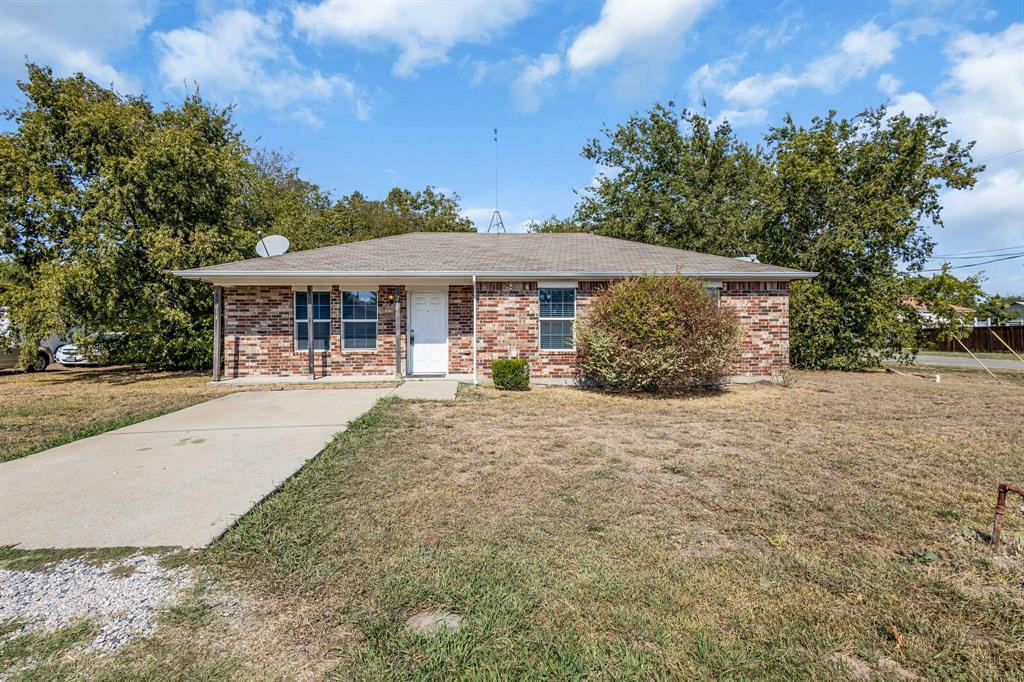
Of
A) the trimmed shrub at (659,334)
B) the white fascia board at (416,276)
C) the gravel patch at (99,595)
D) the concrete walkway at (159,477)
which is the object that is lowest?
the gravel patch at (99,595)

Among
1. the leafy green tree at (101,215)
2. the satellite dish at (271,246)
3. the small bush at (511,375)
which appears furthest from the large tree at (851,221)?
the leafy green tree at (101,215)

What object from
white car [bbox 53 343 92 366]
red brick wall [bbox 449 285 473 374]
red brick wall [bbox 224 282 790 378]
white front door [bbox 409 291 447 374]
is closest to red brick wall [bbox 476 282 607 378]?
red brick wall [bbox 224 282 790 378]

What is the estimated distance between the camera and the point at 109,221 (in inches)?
505

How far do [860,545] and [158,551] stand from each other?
15.4 ft

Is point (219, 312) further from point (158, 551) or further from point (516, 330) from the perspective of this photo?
point (158, 551)

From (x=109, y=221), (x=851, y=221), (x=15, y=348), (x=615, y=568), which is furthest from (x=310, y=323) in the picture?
(x=851, y=221)

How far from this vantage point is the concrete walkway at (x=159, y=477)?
11.3 feet

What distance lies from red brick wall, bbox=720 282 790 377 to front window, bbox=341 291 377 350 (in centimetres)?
887

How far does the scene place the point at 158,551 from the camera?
3.13 m

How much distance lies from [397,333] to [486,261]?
2895 mm

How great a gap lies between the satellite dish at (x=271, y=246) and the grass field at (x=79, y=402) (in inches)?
147

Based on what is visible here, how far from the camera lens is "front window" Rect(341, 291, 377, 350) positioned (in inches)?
476

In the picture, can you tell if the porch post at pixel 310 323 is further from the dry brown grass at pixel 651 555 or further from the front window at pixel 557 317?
the dry brown grass at pixel 651 555

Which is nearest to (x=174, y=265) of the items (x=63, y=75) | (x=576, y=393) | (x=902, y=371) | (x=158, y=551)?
(x=63, y=75)
